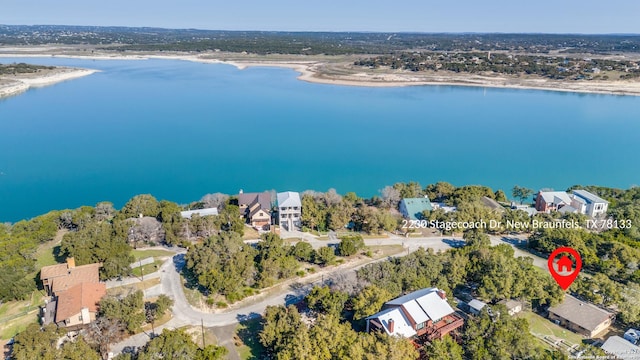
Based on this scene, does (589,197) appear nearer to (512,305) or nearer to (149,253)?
(512,305)

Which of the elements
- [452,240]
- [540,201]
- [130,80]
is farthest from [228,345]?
[130,80]

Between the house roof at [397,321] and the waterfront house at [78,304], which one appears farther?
the waterfront house at [78,304]

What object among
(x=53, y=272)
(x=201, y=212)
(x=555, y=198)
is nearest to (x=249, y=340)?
(x=53, y=272)

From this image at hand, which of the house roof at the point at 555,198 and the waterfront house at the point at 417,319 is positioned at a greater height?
the house roof at the point at 555,198

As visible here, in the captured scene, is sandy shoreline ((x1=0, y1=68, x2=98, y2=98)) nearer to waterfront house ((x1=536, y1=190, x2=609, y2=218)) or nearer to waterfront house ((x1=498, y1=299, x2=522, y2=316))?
waterfront house ((x1=536, y1=190, x2=609, y2=218))

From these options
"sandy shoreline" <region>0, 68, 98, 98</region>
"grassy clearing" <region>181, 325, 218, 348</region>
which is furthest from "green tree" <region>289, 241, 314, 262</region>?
"sandy shoreline" <region>0, 68, 98, 98</region>

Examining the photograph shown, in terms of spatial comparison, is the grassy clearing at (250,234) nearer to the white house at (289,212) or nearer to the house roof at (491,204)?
the white house at (289,212)

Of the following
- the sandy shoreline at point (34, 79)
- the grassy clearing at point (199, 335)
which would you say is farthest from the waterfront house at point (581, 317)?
the sandy shoreline at point (34, 79)
